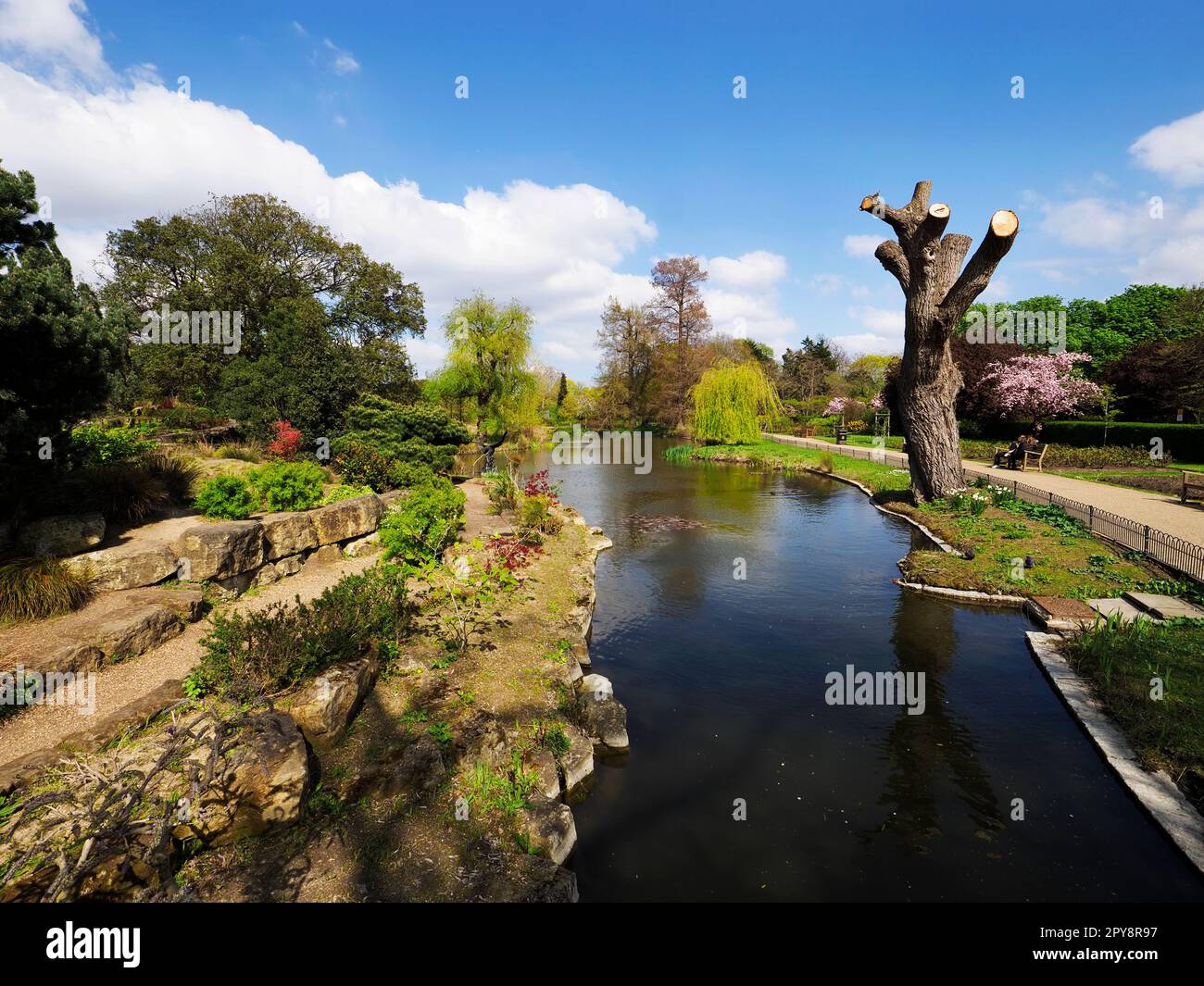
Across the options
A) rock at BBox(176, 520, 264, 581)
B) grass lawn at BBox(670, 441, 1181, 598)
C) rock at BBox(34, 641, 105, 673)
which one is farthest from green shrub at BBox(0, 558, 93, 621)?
grass lawn at BBox(670, 441, 1181, 598)

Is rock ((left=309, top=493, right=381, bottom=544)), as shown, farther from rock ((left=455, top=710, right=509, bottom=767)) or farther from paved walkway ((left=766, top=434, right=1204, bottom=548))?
paved walkway ((left=766, top=434, right=1204, bottom=548))

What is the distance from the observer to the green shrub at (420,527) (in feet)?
36.5

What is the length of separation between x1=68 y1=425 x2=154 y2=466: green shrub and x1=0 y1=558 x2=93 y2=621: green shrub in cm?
295

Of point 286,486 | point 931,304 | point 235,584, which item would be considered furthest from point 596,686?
point 931,304

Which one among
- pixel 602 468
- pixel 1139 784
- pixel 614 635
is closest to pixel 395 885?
pixel 614 635

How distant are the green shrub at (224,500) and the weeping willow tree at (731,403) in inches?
1476

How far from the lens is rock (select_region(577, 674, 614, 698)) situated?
8.07 m

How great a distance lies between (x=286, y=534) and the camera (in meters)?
10.4

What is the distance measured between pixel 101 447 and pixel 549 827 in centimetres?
1134

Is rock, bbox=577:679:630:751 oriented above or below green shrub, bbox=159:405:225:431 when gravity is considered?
below

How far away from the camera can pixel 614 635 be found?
11.0 m

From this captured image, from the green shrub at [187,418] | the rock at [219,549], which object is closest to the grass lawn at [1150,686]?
the rock at [219,549]

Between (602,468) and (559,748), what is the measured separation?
31892mm
